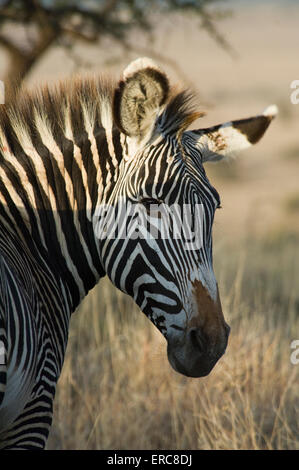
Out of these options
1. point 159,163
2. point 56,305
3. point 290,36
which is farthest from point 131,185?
point 290,36

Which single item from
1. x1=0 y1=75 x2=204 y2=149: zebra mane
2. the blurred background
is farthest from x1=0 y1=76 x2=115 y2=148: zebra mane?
the blurred background

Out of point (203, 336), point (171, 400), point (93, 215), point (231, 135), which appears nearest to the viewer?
point (203, 336)

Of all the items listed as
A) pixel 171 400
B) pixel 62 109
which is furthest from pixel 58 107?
pixel 171 400

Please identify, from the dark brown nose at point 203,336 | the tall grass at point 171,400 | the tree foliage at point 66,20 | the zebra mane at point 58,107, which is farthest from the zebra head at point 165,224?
the tree foliage at point 66,20

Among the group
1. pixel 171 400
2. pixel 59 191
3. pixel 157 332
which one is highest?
pixel 59 191

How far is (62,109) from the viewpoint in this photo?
3457mm

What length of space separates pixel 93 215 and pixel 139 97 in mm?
625

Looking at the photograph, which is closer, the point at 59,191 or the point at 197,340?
the point at 197,340

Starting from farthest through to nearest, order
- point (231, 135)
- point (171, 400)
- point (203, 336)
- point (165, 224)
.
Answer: point (171, 400) < point (231, 135) < point (165, 224) < point (203, 336)

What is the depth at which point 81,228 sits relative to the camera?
11.3 ft

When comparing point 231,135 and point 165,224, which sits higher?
point 231,135

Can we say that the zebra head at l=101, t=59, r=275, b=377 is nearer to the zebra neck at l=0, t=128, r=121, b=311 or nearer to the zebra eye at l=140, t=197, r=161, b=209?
the zebra eye at l=140, t=197, r=161, b=209

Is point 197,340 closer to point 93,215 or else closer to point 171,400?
point 93,215

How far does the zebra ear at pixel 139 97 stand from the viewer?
3.03 meters
